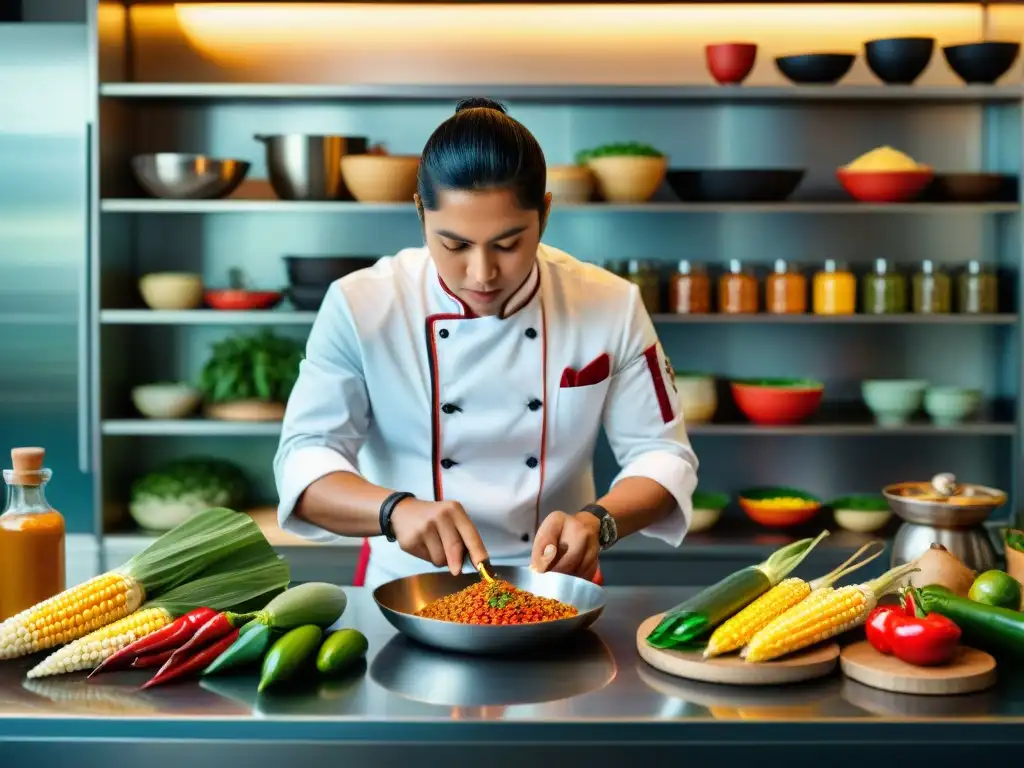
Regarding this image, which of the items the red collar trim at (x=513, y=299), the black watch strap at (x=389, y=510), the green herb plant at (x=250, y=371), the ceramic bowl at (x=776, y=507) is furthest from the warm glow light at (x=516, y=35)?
the black watch strap at (x=389, y=510)

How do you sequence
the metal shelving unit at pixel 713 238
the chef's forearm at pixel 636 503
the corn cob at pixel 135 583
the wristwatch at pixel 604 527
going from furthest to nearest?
the metal shelving unit at pixel 713 238, the chef's forearm at pixel 636 503, the wristwatch at pixel 604 527, the corn cob at pixel 135 583

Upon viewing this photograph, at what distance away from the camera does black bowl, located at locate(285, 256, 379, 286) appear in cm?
406

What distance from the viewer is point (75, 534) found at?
13.8 ft

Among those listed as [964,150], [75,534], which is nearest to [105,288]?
[75,534]

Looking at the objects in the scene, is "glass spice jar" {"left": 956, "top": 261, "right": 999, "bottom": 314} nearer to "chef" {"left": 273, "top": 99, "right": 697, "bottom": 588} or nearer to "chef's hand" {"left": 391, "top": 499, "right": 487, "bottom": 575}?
"chef" {"left": 273, "top": 99, "right": 697, "bottom": 588}

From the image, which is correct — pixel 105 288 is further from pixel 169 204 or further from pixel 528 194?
pixel 528 194

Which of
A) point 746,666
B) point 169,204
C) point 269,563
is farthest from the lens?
point 169,204

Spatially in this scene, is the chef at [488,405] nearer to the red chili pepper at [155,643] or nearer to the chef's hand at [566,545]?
the chef's hand at [566,545]

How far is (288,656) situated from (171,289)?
9.06 feet

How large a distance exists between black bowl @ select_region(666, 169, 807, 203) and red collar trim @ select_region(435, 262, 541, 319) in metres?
1.86

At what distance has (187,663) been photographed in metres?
1.64

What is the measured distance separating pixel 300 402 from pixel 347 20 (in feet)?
8.35

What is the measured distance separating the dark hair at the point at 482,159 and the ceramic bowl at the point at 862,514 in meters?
2.52

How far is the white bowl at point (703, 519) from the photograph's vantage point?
418 centimetres
